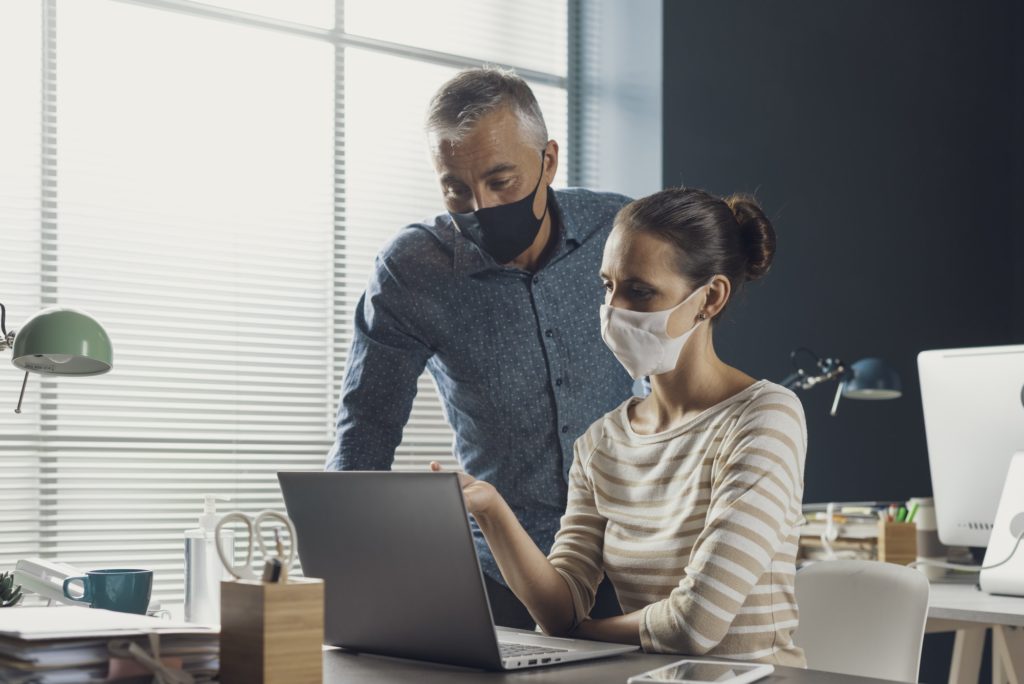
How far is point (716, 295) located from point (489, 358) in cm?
51

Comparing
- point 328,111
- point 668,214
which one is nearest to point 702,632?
point 668,214

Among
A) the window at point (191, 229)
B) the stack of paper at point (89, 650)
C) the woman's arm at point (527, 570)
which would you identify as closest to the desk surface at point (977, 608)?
the woman's arm at point (527, 570)

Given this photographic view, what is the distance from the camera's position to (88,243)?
3.06 meters

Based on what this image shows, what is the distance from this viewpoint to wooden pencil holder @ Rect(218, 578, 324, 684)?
0.95m

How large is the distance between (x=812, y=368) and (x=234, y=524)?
1.90m

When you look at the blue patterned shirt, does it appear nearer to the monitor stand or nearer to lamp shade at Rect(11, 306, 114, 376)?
lamp shade at Rect(11, 306, 114, 376)

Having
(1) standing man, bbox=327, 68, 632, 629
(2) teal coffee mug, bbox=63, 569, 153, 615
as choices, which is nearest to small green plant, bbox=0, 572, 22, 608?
(2) teal coffee mug, bbox=63, 569, 153, 615

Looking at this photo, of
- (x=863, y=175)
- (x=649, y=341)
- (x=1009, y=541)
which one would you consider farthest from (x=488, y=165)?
(x=863, y=175)

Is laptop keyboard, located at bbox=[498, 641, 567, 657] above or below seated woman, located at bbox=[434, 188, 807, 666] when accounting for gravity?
below

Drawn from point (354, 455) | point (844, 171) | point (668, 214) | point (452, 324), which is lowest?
point (354, 455)

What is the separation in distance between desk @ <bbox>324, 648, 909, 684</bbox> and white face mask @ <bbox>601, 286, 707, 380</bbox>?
479 mm

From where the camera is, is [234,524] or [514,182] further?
[234,524]

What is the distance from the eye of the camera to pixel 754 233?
1.65 meters

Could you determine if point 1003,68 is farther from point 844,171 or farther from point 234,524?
point 234,524
